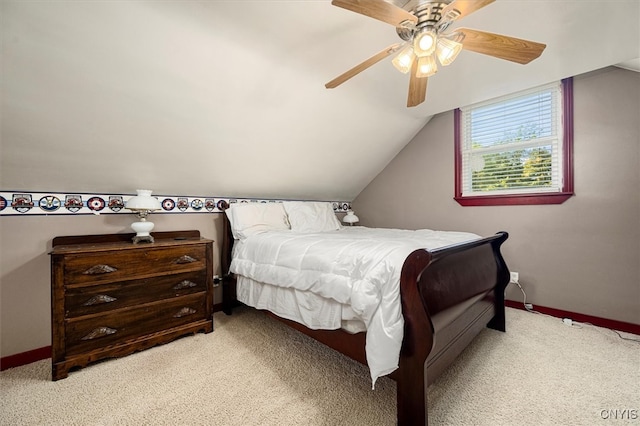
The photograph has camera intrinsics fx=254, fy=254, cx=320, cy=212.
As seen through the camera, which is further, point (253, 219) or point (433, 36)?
point (253, 219)

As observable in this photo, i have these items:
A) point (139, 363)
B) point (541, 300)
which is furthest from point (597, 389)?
point (139, 363)

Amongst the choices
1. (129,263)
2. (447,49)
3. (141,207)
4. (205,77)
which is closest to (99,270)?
(129,263)

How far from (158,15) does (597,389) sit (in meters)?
3.17

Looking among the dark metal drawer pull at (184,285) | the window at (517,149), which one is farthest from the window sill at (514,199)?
the dark metal drawer pull at (184,285)

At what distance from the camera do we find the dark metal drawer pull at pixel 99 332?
1.66 m

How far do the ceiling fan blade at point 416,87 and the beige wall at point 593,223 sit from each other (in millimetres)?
1808

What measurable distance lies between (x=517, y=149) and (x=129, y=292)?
3.81 meters

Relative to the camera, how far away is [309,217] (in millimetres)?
3057

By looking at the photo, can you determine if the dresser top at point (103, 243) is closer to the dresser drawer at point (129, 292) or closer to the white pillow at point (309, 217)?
the dresser drawer at point (129, 292)

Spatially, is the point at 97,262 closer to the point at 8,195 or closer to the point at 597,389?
the point at 8,195

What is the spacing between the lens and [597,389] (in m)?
1.43

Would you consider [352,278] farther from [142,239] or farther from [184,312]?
[142,239]

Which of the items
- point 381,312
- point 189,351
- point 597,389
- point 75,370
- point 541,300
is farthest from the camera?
point 541,300

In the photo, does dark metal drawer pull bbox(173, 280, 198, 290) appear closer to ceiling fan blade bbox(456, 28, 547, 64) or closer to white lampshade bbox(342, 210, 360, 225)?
white lampshade bbox(342, 210, 360, 225)
